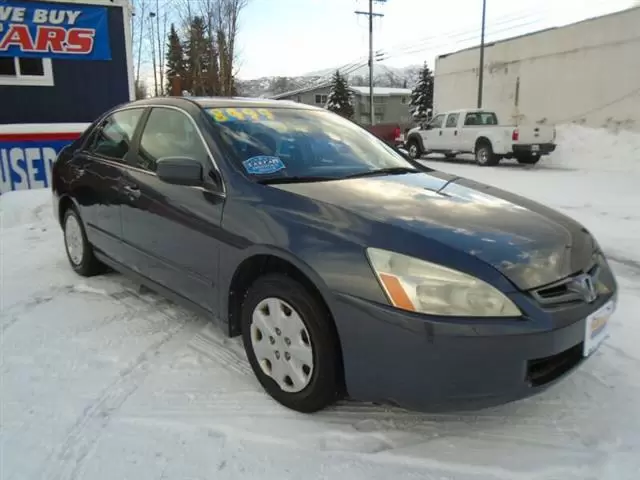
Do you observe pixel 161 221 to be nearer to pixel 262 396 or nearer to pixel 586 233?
pixel 262 396

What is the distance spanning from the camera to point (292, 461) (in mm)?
2225

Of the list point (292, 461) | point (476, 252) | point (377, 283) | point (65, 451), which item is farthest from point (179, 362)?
point (476, 252)

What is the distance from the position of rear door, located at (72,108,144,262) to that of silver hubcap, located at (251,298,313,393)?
1683 mm

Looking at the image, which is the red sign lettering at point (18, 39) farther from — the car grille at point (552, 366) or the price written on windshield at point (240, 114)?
the car grille at point (552, 366)

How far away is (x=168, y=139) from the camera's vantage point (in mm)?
3422

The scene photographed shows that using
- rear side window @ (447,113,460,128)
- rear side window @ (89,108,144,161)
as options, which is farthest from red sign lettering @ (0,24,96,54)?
rear side window @ (447,113,460,128)

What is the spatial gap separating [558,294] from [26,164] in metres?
9.09

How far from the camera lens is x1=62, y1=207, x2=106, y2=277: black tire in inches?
176

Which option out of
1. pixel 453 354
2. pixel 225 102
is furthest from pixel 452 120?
pixel 453 354

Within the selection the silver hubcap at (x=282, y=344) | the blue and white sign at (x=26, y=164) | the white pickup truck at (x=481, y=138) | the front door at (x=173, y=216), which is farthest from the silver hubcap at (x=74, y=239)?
the white pickup truck at (x=481, y=138)

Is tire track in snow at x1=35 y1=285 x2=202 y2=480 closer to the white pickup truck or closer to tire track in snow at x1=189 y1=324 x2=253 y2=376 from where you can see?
tire track in snow at x1=189 y1=324 x2=253 y2=376

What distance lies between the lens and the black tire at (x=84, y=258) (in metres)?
4.47

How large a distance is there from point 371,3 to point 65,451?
3474 centimetres

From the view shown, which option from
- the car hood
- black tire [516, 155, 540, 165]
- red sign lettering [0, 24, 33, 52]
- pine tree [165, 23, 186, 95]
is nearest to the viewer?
the car hood
